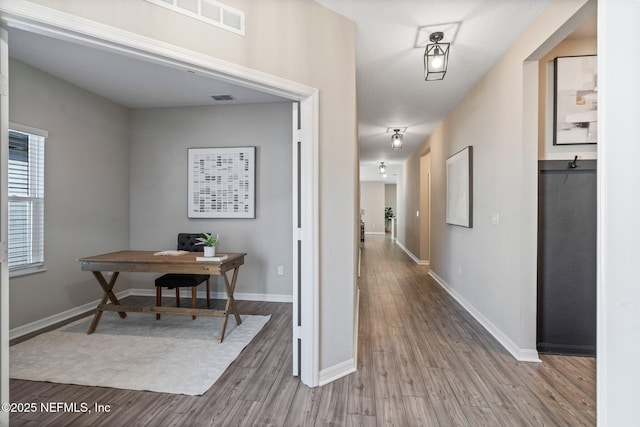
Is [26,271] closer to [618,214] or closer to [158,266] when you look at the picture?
[158,266]

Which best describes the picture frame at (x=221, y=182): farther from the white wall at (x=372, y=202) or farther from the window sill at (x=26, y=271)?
the white wall at (x=372, y=202)

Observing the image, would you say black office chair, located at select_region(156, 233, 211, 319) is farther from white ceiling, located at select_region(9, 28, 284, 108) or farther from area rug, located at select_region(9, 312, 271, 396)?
white ceiling, located at select_region(9, 28, 284, 108)

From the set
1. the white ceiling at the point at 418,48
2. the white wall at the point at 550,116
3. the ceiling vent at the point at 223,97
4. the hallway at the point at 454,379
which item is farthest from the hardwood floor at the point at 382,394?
the ceiling vent at the point at 223,97

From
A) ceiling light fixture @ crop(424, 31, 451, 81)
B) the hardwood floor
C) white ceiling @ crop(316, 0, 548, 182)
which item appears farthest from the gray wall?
ceiling light fixture @ crop(424, 31, 451, 81)

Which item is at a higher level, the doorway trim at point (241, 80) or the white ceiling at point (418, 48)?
the white ceiling at point (418, 48)

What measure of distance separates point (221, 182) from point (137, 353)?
7.40 ft

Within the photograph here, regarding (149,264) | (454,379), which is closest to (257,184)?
(149,264)

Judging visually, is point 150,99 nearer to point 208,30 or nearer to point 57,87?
point 57,87

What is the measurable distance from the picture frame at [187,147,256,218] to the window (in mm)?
1522

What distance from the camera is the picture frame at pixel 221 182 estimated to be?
4012mm

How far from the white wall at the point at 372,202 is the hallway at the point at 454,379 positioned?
10693mm

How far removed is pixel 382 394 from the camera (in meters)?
1.97

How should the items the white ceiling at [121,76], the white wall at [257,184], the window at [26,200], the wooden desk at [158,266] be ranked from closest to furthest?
the white ceiling at [121,76]
the wooden desk at [158,266]
the window at [26,200]
the white wall at [257,184]

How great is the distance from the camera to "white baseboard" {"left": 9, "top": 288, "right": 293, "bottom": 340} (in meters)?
2.90
